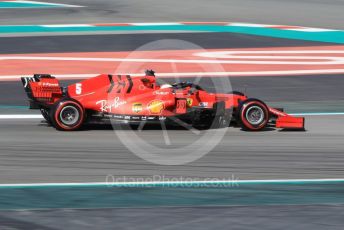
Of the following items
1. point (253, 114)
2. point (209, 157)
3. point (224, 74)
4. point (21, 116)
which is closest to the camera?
point (209, 157)

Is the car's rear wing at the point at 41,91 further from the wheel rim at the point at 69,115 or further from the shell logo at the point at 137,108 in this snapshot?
the shell logo at the point at 137,108

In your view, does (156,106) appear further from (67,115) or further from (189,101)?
(67,115)

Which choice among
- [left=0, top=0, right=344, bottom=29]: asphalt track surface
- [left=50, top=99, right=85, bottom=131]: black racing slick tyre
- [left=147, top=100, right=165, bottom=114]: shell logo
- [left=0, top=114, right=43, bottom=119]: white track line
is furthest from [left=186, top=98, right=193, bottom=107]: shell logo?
[left=0, top=0, right=344, bottom=29]: asphalt track surface

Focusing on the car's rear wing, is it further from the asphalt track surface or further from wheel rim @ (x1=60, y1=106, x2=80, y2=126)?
the asphalt track surface

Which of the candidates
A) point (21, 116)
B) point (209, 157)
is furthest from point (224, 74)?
point (209, 157)

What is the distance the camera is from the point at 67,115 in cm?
1262

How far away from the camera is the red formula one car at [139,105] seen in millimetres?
12586

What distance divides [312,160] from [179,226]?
150 inches

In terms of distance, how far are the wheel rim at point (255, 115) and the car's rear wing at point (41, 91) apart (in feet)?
10.4

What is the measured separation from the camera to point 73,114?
12.6m

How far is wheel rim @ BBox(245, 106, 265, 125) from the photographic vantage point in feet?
41.4

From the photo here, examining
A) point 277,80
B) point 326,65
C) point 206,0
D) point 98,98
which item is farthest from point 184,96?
point 206,0

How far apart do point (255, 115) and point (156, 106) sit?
5.36 ft

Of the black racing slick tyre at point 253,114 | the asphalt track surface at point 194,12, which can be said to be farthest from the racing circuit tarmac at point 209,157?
the asphalt track surface at point 194,12
